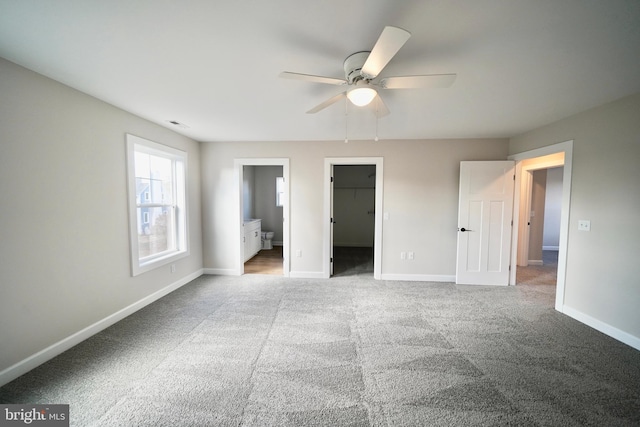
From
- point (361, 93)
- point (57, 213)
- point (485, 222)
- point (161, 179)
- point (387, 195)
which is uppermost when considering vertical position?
point (361, 93)

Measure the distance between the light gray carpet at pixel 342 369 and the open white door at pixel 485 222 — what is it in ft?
2.61

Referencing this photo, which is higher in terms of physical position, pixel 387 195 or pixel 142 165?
pixel 142 165

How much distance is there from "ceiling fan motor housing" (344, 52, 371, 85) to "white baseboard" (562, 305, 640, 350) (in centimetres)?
350

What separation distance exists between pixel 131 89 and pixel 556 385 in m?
4.29

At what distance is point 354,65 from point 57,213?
2764 mm

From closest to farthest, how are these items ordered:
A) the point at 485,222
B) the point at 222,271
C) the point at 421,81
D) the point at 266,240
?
the point at 421,81 → the point at 485,222 → the point at 222,271 → the point at 266,240

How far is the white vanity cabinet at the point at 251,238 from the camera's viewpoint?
5012 millimetres

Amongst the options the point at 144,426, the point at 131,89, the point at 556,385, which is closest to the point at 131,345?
the point at 144,426

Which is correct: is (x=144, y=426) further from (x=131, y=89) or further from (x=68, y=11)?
(x=131, y=89)

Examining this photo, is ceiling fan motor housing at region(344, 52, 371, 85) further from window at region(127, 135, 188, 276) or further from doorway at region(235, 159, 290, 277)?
doorway at region(235, 159, 290, 277)

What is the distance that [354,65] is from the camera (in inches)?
63.0

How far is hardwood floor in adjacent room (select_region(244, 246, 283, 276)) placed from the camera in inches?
175

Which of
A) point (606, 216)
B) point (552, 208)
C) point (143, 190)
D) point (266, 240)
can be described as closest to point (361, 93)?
point (606, 216)

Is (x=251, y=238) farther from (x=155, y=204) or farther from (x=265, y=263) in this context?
(x=155, y=204)
